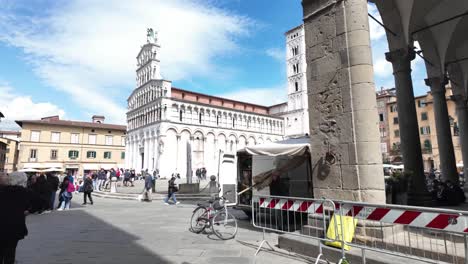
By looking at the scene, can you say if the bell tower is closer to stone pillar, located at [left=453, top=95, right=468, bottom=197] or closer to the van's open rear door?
the van's open rear door

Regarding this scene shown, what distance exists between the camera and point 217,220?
6.22m

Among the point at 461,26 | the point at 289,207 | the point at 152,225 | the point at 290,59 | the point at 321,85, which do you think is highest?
the point at 290,59

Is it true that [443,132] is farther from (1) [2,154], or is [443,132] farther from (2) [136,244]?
(1) [2,154]

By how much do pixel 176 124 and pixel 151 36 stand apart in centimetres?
1654

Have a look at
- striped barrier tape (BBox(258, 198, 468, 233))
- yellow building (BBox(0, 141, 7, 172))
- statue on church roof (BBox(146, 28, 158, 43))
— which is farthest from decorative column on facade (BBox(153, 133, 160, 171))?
striped barrier tape (BBox(258, 198, 468, 233))

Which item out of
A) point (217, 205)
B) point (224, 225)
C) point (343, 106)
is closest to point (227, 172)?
point (217, 205)

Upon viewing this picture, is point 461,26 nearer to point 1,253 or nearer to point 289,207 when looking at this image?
point 289,207

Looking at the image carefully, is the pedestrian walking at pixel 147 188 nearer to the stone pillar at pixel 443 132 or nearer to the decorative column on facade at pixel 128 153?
the stone pillar at pixel 443 132

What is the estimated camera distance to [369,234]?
13.5ft

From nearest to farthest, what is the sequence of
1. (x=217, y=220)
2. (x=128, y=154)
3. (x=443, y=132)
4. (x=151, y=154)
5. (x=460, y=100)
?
(x=217, y=220) < (x=443, y=132) < (x=460, y=100) < (x=151, y=154) < (x=128, y=154)

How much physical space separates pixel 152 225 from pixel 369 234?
18.3ft

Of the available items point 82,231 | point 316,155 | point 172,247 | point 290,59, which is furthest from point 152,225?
point 290,59

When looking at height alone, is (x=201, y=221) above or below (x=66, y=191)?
below

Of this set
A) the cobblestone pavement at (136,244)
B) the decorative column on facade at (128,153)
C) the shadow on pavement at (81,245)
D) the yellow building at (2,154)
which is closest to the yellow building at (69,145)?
the decorative column on facade at (128,153)
